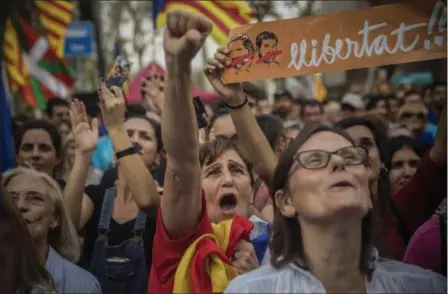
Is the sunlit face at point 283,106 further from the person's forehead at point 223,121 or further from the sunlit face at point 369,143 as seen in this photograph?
the sunlit face at point 369,143

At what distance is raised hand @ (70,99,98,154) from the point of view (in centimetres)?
577

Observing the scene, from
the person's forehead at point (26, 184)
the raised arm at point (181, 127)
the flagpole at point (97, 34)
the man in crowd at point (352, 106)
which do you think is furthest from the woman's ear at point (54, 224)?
the flagpole at point (97, 34)

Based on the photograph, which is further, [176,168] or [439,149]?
[439,149]

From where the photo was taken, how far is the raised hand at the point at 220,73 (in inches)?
159

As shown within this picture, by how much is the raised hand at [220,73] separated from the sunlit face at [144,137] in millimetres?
1886

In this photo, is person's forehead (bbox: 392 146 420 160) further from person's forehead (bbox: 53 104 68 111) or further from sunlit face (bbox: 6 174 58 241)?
person's forehead (bbox: 53 104 68 111)

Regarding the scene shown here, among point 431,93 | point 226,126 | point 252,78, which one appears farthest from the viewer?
point 431,93

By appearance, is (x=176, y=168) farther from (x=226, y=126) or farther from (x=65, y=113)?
(x=65, y=113)

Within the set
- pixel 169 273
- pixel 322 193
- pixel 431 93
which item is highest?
pixel 431 93

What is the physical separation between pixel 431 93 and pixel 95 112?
5.95 metres

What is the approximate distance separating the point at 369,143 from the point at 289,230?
163 cm

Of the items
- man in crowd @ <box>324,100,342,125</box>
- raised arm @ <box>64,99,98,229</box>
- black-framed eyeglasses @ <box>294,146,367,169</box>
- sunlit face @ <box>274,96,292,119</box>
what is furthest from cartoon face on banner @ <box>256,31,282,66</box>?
sunlit face @ <box>274,96,292,119</box>

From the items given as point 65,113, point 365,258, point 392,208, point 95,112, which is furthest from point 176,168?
point 65,113

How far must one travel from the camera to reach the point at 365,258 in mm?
3475
